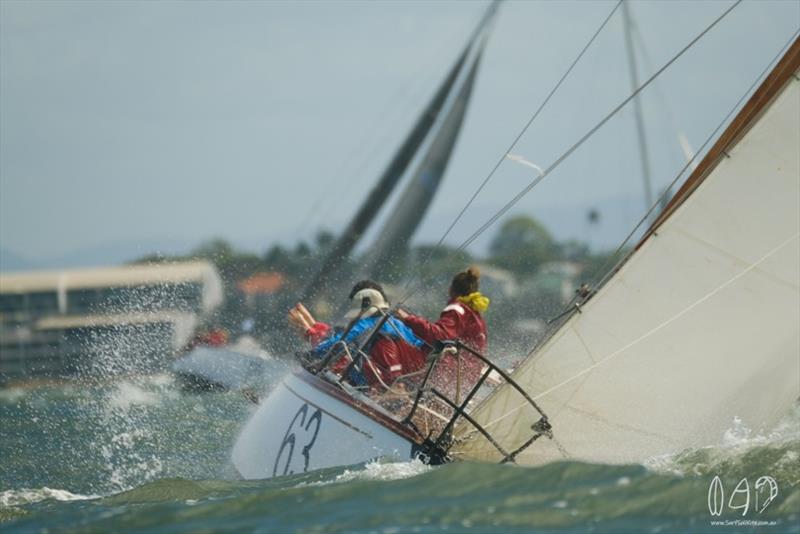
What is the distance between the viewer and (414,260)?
25.7m

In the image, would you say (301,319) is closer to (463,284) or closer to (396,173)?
(463,284)

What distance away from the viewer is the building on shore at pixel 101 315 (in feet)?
87.5

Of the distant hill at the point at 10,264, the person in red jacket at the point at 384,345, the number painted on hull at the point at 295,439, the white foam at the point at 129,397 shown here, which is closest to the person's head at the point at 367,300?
the person in red jacket at the point at 384,345

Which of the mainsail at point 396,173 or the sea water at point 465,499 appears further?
the mainsail at point 396,173

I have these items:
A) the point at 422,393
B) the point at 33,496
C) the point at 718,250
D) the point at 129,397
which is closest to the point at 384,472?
the point at 422,393

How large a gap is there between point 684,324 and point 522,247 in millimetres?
46443

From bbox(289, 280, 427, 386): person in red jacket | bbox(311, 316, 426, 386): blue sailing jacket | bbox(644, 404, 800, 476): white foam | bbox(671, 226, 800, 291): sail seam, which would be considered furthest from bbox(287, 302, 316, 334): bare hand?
bbox(671, 226, 800, 291): sail seam

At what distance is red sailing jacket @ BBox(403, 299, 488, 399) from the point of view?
8.97 m

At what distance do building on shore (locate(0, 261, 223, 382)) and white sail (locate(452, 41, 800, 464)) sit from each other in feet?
43.5

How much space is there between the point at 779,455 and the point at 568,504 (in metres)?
1.69

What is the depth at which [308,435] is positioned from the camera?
9188mm

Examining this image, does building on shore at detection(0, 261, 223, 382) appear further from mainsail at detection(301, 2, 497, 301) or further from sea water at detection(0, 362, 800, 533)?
sea water at detection(0, 362, 800, 533)

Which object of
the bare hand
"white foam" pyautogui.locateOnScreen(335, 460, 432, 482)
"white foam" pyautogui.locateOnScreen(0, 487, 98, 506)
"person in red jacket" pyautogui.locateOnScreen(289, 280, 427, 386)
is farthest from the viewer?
the bare hand

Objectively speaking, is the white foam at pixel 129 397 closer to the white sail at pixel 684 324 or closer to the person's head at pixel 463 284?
the person's head at pixel 463 284
